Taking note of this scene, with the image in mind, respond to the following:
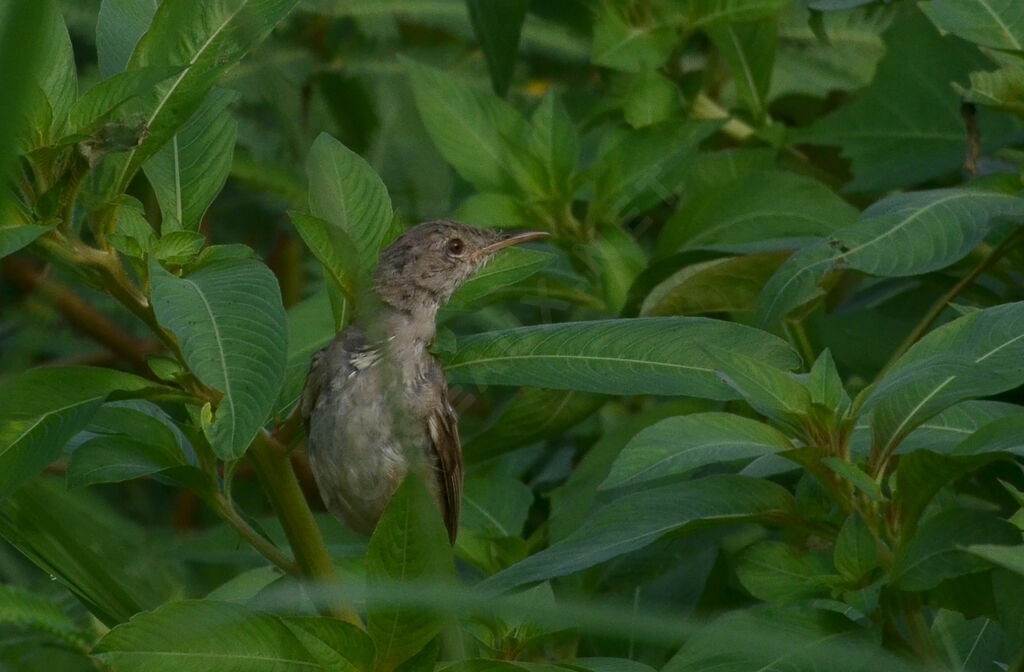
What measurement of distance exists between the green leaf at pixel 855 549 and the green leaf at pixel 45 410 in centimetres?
115

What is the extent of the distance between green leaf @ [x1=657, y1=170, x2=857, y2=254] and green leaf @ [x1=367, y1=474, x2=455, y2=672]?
170 cm

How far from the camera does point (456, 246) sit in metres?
4.38

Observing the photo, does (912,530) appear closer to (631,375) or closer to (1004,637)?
(1004,637)

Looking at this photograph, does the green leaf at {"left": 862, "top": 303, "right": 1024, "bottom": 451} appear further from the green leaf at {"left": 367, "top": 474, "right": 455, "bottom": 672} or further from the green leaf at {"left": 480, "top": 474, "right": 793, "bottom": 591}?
the green leaf at {"left": 367, "top": 474, "right": 455, "bottom": 672}

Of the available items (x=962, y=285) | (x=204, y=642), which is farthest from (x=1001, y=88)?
(x=204, y=642)

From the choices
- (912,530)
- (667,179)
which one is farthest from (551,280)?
(912,530)

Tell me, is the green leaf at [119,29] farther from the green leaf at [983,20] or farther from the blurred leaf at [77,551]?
the green leaf at [983,20]

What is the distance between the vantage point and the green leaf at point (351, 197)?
9.05 feet

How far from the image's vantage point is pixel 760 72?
432 cm

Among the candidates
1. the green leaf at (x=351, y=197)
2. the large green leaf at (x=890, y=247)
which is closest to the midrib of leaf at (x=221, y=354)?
the green leaf at (x=351, y=197)

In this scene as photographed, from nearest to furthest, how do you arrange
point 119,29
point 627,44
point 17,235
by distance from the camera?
point 17,235
point 119,29
point 627,44

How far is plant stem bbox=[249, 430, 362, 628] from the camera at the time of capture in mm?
2527

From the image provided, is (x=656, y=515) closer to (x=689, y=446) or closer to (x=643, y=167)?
(x=689, y=446)

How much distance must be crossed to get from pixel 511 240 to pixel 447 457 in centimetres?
67
